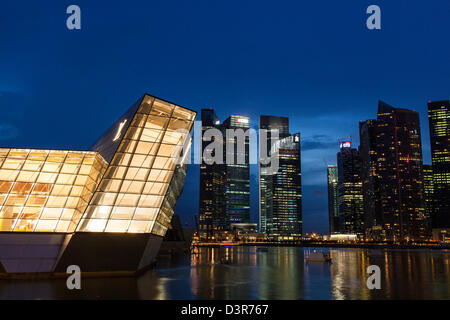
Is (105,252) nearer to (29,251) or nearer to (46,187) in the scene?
(29,251)

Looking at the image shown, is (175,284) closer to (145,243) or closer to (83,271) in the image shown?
(145,243)

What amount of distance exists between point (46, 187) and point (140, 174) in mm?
7453

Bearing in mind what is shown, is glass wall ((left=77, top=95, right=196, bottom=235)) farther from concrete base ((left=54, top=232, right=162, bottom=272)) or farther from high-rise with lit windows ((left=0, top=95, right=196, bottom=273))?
concrete base ((left=54, top=232, right=162, bottom=272))

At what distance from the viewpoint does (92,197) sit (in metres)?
28.4

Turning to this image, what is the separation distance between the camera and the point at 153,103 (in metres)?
29.0

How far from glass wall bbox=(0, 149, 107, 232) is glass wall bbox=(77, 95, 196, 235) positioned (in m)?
1.47

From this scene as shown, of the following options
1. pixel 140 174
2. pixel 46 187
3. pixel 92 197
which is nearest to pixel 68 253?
pixel 92 197

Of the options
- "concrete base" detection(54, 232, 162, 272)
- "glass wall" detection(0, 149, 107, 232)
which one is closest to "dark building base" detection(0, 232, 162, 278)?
"concrete base" detection(54, 232, 162, 272)

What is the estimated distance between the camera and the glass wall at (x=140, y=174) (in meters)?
28.7

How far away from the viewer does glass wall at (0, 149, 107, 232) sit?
28.2 metres

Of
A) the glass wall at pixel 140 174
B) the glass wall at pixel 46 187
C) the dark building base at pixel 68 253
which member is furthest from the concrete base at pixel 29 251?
the glass wall at pixel 140 174
